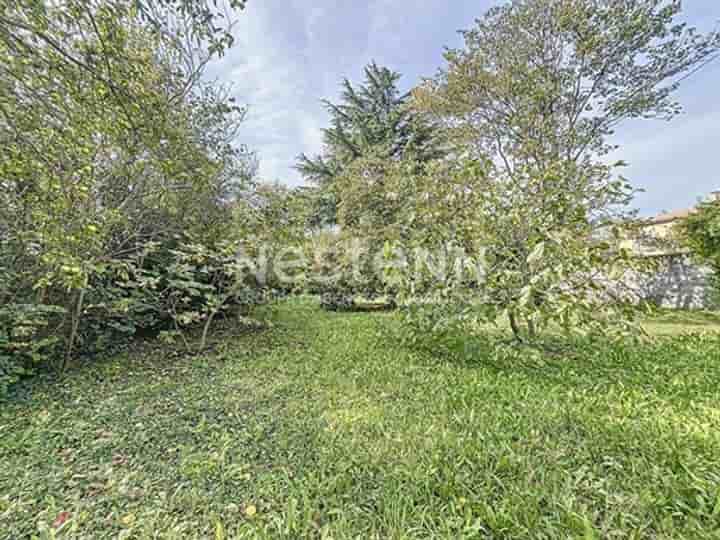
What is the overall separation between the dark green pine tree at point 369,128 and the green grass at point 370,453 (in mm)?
10585

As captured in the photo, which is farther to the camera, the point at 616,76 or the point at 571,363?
the point at 616,76

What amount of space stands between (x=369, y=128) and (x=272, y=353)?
37.6 ft

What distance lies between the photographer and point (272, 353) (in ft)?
14.9

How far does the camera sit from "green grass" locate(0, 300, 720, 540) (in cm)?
150

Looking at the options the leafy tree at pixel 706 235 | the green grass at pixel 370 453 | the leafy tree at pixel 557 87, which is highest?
the leafy tree at pixel 557 87

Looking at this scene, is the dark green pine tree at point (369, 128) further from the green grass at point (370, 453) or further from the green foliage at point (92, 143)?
→ the green grass at point (370, 453)

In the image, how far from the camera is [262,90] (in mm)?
5297

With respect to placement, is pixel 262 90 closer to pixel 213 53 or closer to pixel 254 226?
pixel 254 226

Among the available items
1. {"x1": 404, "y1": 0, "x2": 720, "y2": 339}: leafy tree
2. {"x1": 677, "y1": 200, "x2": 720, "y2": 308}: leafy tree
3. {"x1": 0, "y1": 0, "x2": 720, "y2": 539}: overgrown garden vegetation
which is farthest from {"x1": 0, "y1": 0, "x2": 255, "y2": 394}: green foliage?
{"x1": 677, "y1": 200, "x2": 720, "y2": 308}: leafy tree

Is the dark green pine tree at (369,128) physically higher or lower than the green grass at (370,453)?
higher

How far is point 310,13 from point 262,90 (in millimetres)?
1355

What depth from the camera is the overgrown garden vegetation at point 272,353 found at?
162 centimetres

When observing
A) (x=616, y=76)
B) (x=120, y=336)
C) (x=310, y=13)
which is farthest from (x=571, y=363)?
(x=616, y=76)

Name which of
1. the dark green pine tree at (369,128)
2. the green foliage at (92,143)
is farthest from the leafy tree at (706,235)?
the green foliage at (92,143)
